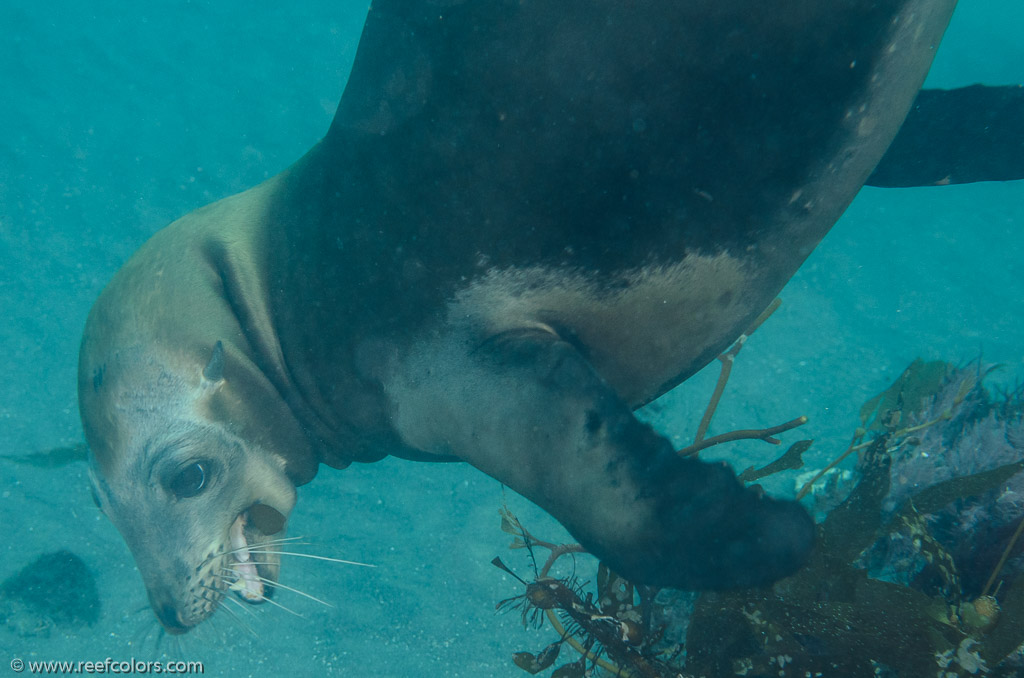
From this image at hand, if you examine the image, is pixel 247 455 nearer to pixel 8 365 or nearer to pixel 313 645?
pixel 313 645

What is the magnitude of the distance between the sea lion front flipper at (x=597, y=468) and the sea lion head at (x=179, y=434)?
3.36ft

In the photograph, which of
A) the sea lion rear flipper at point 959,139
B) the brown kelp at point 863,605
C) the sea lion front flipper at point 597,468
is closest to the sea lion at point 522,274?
the sea lion front flipper at point 597,468

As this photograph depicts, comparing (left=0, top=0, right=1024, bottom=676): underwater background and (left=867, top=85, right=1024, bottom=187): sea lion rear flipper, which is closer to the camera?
(left=867, top=85, right=1024, bottom=187): sea lion rear flipper

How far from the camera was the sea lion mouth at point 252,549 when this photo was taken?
284cm

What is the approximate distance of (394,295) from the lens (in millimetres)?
2367

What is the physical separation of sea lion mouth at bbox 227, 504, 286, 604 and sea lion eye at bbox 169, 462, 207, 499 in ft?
0.93

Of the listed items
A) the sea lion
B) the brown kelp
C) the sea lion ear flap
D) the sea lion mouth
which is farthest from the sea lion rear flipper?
the sea lion mouth

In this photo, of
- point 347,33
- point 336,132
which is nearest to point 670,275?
point 336,132

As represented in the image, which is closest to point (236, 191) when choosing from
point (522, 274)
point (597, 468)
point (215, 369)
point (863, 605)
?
point (215, 369)

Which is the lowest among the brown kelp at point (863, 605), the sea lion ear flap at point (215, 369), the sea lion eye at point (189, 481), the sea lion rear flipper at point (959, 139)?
the brown kelp at point (863, 605)

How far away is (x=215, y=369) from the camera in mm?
2594

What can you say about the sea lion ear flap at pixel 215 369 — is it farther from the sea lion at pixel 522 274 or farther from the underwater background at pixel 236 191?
the underwater background at pixel 236 191

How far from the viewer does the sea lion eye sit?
2645 millimetres

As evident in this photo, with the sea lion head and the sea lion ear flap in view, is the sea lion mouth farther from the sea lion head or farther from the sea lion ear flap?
the sea lion ear flap
